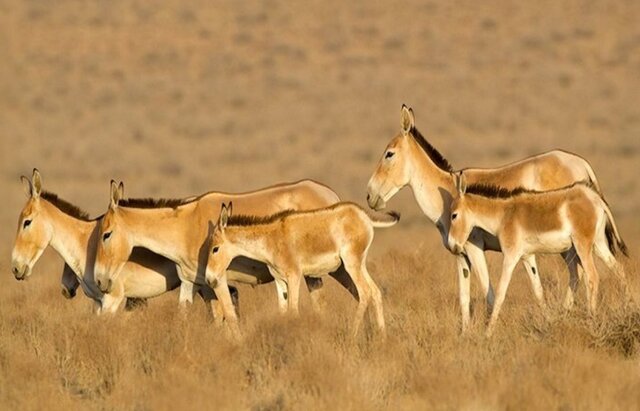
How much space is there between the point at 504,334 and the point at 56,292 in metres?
6.83

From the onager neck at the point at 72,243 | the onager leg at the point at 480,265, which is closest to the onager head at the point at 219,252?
the onager neck at the point at 72,243

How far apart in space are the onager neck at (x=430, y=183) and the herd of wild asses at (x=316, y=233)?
0.03 ft

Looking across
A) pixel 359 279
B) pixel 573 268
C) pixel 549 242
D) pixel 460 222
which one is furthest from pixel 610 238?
pixel 359 279

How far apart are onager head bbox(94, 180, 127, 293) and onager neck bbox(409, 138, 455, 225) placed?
122 inches

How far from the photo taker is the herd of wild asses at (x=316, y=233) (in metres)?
13.7

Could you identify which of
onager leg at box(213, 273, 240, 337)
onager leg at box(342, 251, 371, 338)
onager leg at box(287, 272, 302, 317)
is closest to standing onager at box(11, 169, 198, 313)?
onager leg at box(213, 273, 240, 337)

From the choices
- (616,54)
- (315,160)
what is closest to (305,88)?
(315,160)

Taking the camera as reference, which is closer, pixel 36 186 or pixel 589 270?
pixel 589 270

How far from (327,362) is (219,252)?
2461mm

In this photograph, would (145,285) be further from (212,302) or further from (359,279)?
(359,279)

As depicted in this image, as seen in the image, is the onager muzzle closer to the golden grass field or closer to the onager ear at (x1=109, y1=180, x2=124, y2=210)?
the golden grass field

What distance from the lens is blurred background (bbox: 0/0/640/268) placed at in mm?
41000

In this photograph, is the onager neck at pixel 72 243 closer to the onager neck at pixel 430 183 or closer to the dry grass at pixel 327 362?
the dry grass at pixel 327 362

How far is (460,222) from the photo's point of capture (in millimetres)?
14172
